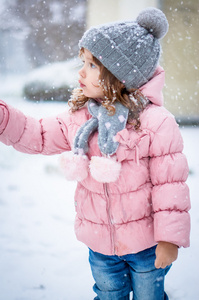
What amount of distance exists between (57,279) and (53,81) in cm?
457

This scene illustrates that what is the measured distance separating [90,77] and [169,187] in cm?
47

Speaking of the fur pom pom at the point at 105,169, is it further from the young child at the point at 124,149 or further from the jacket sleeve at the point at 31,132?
the jacket sleeve at the point at 31,132

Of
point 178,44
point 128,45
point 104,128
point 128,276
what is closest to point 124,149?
point 104,128

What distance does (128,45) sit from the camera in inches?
41.4

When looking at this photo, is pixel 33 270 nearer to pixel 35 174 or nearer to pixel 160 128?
pixel 160 128

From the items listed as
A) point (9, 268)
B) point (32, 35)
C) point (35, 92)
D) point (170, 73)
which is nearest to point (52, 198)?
point (9, 268)

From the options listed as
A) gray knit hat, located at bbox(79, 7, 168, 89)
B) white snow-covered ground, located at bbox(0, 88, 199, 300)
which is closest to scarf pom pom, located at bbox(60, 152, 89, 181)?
gray knit hat, located at bbox(79, 7, 168, 89)

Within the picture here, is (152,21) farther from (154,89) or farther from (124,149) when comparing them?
(124,149)

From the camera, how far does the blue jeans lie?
1.17 metres

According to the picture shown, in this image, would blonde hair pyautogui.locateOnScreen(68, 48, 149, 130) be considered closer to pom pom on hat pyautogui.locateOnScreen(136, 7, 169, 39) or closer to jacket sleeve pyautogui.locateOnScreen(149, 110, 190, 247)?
jacket sleeve pyautogui.locateOnScreen(149, 110, 190, 247)

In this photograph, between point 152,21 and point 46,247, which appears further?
point 46,247

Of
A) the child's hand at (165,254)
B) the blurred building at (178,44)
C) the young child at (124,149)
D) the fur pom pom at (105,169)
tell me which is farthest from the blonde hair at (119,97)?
the blurred building at (178,44)

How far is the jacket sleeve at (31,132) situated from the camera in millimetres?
1129

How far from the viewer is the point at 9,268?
1.86m
